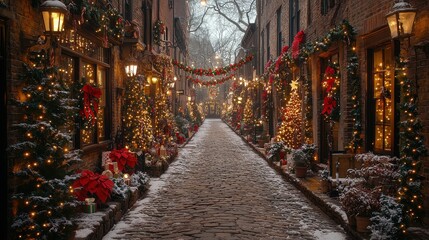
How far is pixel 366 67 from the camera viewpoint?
9.56 m

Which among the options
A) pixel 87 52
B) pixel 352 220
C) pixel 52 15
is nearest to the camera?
pixel 52 15

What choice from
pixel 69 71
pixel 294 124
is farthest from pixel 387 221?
pixel 294 124

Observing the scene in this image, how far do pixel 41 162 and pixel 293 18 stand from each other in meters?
14.0

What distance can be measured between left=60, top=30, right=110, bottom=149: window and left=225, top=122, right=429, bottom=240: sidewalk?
15.8 ft

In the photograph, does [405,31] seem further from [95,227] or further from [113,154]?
[113,154]

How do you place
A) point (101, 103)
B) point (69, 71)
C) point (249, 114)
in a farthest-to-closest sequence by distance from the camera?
point (249, 114), point (101, 103), point (69, 71)

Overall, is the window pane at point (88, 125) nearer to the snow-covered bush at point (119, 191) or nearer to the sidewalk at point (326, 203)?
the snow-covered bush at point (119, 191)

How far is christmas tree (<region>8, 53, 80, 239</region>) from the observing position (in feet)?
18.1

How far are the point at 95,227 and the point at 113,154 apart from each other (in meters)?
3.91

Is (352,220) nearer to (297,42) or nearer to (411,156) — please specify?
(411,156)

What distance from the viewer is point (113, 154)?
34.0 ft

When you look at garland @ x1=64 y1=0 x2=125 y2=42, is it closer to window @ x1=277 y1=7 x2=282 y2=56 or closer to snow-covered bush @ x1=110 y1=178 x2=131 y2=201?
snow-covered bush @ x1=110 y1=178 x2=131 y2=201

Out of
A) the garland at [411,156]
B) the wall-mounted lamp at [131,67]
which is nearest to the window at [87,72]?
the wall-mounted lamp at [131,67]

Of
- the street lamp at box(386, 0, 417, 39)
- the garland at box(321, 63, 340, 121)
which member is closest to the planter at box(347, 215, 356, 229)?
the street lamp at box(386, 0, 417, 39)
